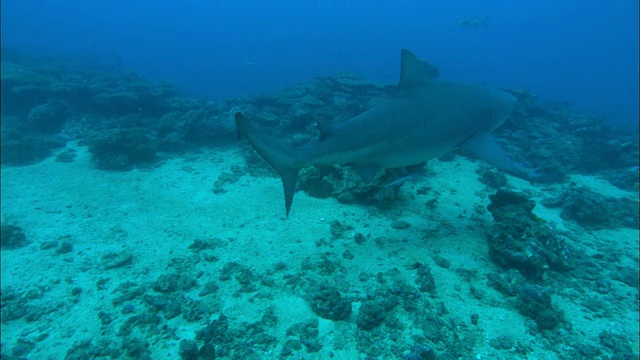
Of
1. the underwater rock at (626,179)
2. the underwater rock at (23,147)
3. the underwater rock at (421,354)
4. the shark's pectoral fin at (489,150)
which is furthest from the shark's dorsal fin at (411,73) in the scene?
the underwater rock at (23,147)

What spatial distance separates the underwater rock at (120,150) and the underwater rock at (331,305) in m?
8.65

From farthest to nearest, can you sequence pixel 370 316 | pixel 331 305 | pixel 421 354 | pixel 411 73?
pixel 411 73
pixel 331 305
pixel 370 316
pixel 421 354

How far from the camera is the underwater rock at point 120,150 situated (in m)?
9.80

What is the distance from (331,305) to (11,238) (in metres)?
6.86

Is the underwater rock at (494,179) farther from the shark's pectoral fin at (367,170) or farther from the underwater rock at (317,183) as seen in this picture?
the shark's pectoral fin at (367,170)

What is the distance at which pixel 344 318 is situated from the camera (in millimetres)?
4141

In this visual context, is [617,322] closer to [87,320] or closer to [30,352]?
[87,320]

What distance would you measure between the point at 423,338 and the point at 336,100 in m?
11.4

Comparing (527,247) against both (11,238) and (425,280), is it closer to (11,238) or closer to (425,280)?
(425,280)

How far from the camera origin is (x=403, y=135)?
4.63 m

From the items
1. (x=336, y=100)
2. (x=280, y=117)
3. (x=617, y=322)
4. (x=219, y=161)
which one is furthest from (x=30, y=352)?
(x=336, y=100)

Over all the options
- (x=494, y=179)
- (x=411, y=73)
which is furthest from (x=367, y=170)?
(x=494, y=179)

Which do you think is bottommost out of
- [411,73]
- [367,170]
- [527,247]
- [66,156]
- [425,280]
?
[66,156]

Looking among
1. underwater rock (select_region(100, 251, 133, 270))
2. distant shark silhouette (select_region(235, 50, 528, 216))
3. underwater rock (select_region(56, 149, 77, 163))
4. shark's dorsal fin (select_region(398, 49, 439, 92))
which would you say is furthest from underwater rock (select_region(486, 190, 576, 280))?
underwater rock (select_region(56, 149, 77, 163))
